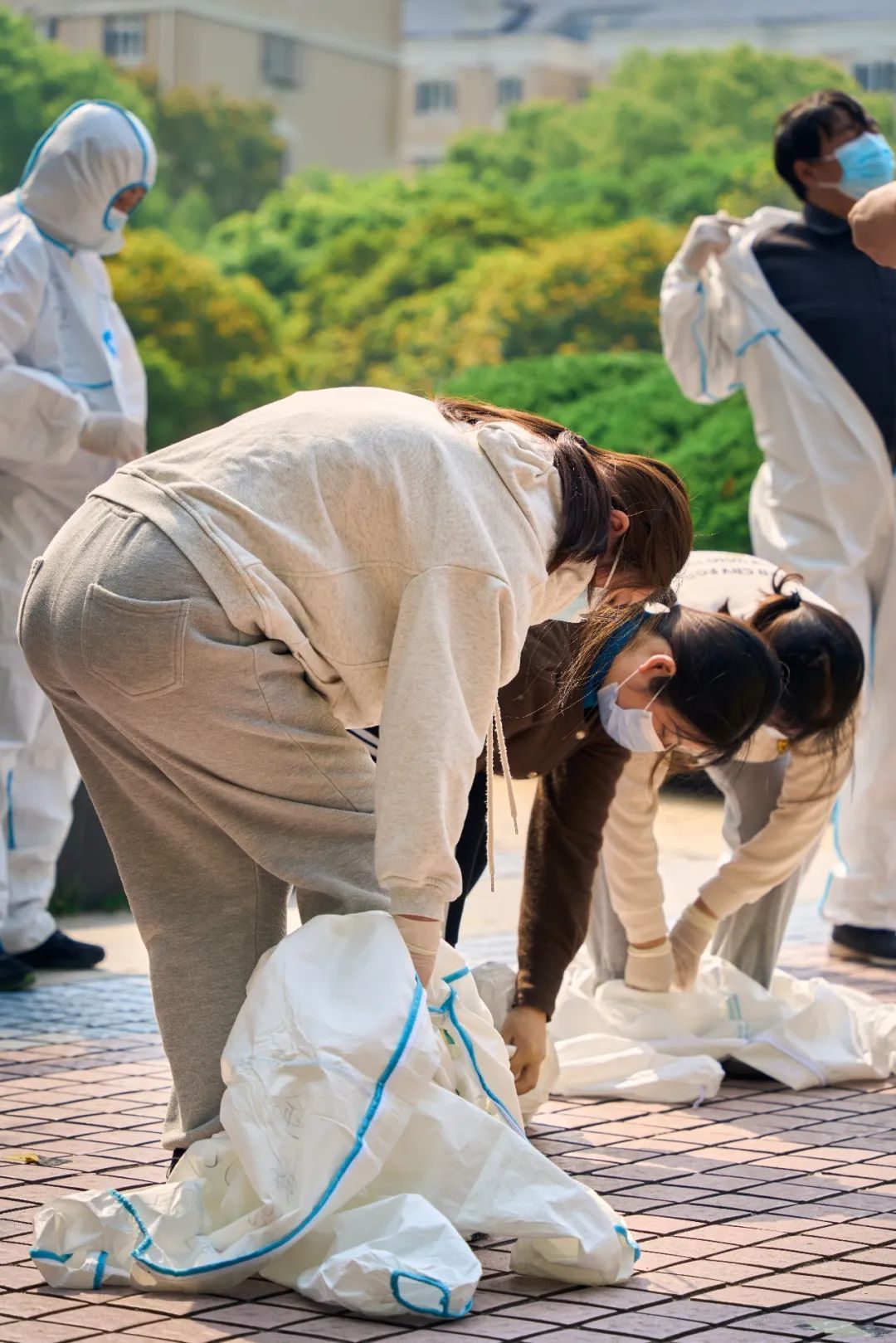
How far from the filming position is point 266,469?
2.73m

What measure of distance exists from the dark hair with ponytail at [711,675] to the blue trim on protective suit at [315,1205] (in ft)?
3.20

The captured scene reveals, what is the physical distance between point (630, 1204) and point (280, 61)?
18.5 metres

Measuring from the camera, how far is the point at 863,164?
5328mm

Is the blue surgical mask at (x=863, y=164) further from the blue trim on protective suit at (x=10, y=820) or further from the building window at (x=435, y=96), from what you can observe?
the building window at (x=435, y=96)

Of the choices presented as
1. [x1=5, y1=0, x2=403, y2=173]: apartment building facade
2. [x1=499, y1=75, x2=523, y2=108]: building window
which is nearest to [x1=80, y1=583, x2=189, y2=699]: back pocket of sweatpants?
[x1=5, y1=0, x2=403, y2=173]: apartment building facade

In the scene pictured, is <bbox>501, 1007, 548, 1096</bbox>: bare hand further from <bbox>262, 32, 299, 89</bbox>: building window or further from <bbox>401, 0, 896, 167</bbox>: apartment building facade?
<bbox>262, 32, 299, 89</bbox>: building window

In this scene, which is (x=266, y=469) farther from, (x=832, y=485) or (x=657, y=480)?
(x=832, y=485)

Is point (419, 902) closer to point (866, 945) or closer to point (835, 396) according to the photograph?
point (866, 945)

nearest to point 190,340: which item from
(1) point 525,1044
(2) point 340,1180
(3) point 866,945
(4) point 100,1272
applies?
(3) point 866,945

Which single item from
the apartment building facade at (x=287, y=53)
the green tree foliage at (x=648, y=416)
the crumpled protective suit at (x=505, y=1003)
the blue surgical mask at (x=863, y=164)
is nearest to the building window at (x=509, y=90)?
the apartment building facade at (x=287, y=53)

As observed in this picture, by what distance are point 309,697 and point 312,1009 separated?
18.6 inches

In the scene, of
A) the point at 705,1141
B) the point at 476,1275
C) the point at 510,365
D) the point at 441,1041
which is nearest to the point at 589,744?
the point at 705,1141

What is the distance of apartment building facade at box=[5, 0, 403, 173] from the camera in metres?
19.2

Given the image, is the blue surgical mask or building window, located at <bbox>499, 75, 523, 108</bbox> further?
building window, located at <bbox>499, 75, 523, 108</bbox>
